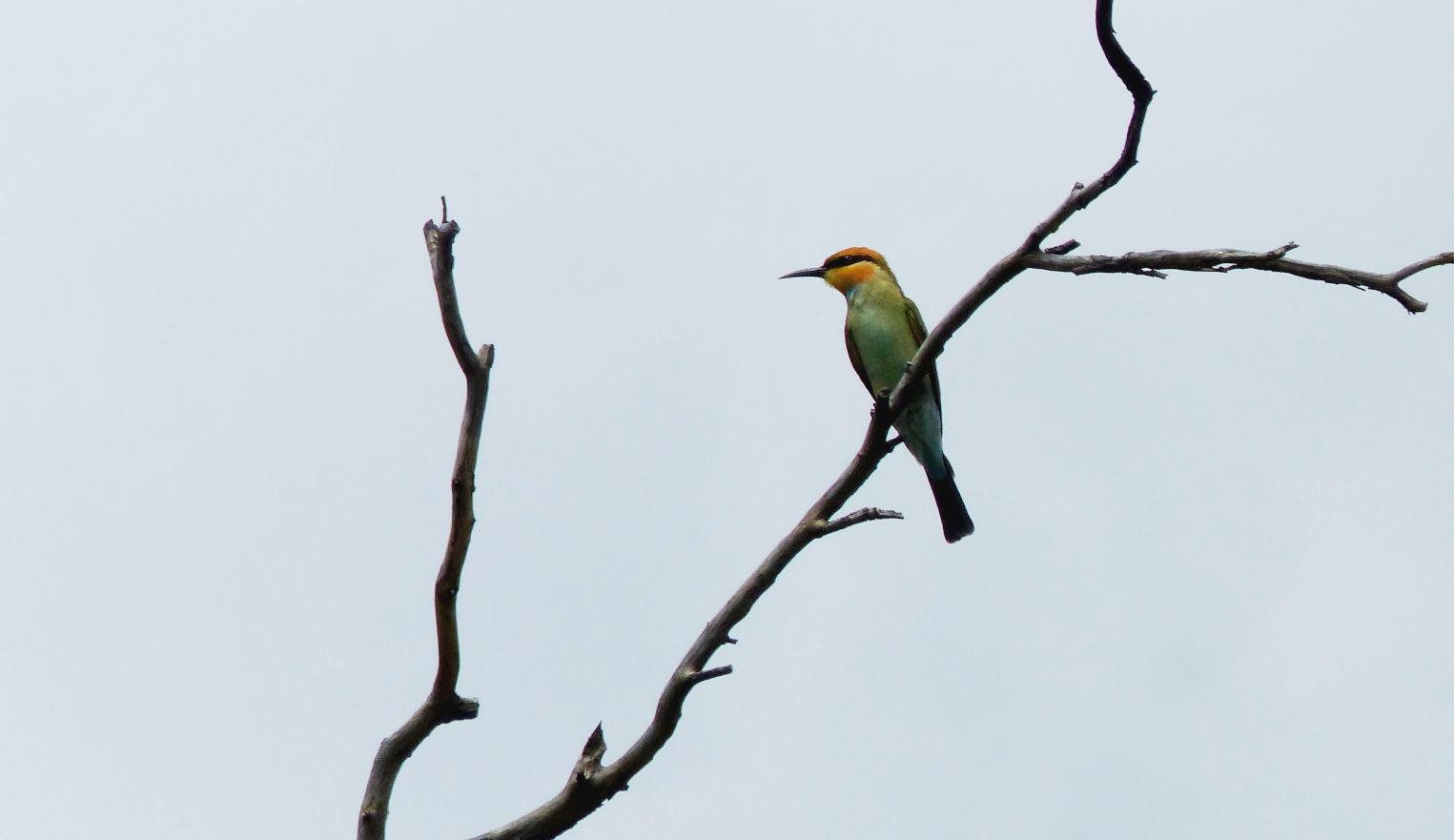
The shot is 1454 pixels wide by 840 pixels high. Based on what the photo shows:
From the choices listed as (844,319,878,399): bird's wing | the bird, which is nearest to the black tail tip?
the bird

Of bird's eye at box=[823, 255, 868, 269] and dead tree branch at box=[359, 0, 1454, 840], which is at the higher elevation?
bird's eye at box=[823, 255, 868, 269]

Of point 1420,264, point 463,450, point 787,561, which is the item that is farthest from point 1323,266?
point 463,450

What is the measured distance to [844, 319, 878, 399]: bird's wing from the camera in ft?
25.2

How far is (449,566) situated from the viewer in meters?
3.70

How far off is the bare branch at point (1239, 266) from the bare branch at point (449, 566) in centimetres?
179

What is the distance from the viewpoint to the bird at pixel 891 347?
7141 millimetres

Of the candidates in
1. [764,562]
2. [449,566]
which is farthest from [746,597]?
[449,566]

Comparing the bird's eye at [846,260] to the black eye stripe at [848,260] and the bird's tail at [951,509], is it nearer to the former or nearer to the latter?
the black eye stripe at [848,260]

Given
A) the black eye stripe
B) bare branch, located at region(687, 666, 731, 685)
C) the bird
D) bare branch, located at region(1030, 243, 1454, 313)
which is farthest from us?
the black eye stripe

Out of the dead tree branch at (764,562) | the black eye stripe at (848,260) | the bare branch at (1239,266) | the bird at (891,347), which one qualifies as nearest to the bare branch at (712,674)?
the dead tree branch at (764,562)

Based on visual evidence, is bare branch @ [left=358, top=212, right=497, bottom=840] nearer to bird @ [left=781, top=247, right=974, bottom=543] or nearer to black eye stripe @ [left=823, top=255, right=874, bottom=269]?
bird @ [left=781, top=247, right=974, bottom=543]

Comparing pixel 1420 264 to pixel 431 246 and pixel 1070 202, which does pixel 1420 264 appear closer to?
pixel 1070 202

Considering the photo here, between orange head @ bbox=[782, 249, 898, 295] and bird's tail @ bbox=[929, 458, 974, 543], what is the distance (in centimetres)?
135

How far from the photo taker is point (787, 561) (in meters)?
4.11
